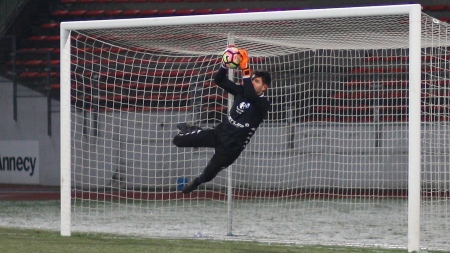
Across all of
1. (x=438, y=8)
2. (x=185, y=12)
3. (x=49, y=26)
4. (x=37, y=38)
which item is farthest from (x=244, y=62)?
(x=49, y=26)

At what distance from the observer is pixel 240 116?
25.5 feet

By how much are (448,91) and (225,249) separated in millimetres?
4291

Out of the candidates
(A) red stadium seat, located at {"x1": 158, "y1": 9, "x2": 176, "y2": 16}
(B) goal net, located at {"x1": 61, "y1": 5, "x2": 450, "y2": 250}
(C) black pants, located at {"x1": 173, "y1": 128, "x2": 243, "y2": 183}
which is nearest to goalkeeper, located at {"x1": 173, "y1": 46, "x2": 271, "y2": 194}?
(C) black pants, located at {"x1": 173, "y1": 128, "x2": 243, "y2": 183}

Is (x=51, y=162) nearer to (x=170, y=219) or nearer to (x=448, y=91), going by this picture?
(x=170, y=219)

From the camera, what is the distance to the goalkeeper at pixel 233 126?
7.64 m

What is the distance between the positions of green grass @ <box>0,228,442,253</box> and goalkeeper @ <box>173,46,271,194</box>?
0.79 metres

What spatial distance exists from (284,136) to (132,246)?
191 inches

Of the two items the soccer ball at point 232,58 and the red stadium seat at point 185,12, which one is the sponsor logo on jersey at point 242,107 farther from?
the red stadium seat at point 185,12

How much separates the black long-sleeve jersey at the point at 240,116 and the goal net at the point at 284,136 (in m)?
1.13

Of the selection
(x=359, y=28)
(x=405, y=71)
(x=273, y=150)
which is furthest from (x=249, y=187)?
(x=359, y=28)

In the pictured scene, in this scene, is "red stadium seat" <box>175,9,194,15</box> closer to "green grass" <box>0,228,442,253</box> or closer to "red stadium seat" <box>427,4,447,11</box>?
"red stadium seat" <box>427,4,447,11</box>

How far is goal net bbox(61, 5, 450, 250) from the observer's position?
30.1ft

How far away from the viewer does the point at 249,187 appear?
12195 millimetres

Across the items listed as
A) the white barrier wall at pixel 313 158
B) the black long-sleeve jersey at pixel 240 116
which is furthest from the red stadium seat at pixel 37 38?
the black long-sleeve jersey at pixel 240 116
